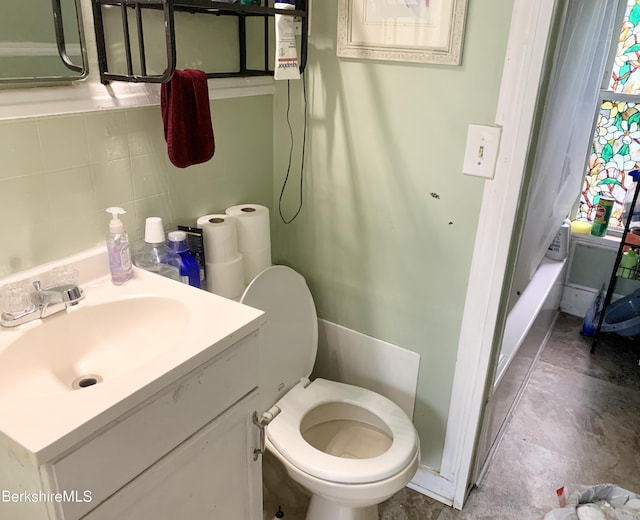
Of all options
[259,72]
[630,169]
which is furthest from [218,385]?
[630,169]

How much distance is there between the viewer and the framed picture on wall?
129 centimetres

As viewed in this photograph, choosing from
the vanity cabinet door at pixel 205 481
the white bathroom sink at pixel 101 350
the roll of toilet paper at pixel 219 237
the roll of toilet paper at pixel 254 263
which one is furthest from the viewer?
the roll of toilet paper at pixel 254 263

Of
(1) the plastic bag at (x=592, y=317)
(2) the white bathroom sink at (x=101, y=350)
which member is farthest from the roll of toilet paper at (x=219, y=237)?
(1) the plastic bag at (x=592, y=317)

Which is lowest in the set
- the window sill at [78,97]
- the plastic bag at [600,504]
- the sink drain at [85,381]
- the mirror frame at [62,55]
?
the plastic bag at [600,504]

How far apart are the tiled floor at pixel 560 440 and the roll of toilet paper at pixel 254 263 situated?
0.73 meters

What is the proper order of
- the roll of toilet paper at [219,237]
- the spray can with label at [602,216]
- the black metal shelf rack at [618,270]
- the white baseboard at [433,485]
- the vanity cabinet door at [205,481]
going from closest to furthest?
the vanity cabinet door at [205,481] < the roll of toilet paper at [219,237] < the white baseboard at [433,485] < the black metal shelf rack at [618,270] < the spray can with label at [602,216]

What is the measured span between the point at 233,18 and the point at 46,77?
1.93 feet

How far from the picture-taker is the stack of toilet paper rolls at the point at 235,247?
144 cm

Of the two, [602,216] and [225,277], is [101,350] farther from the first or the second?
[602,216]

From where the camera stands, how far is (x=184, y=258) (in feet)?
4.46

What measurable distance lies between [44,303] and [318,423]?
91 cm

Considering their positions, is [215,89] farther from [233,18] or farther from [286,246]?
[286,246]

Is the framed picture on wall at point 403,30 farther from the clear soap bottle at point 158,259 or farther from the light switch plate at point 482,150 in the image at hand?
the clear soap bottle at point 158,259

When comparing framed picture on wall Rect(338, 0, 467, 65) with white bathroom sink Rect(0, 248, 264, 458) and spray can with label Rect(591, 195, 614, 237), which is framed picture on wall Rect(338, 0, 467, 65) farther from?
spray can with label Rect(591, 195, 614, 237)
